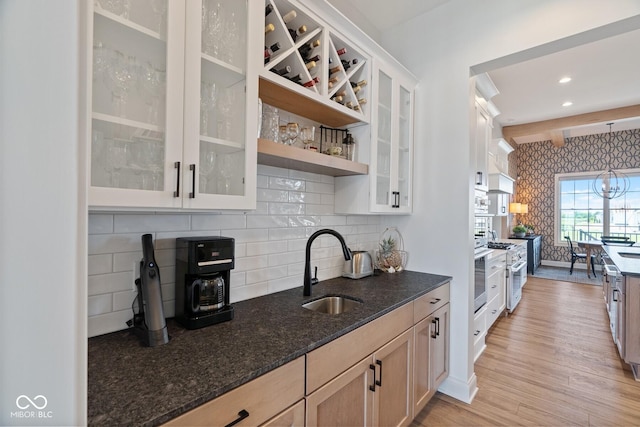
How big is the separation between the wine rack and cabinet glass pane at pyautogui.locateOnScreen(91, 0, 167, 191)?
45cm

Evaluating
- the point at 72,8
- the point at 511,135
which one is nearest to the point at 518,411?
the point at 72,8

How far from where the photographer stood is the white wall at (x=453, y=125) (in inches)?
81.3

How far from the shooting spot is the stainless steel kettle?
219cm

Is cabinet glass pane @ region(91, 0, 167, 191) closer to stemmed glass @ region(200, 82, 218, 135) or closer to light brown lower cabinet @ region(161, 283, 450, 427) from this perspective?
stemmed glass @ region(200, 82, 218, 135)

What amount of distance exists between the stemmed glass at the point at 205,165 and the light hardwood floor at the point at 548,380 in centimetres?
200

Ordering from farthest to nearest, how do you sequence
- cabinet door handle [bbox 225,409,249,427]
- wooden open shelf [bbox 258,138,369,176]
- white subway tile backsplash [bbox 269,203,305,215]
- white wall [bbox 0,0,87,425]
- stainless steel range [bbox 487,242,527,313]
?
stainless steel range [bbox 487,242,527,313] < white subway tile backsplash [bbox 269,203,305,215] < wooden open shelf [bbox 258,138,369,176] < cabinet door handle [bbox 225,409,249,427] < white wall [bbox 0,0,87,425]

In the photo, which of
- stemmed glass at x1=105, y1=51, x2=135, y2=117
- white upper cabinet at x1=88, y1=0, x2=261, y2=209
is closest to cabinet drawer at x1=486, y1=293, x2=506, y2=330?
white upper cabinet at x1=88, y1=0, x2=261, y2=209

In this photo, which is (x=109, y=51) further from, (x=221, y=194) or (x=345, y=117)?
(x=345, y=117)

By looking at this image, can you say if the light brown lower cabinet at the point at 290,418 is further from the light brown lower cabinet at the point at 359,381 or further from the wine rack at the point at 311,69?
the wine rack at the point at 311,69

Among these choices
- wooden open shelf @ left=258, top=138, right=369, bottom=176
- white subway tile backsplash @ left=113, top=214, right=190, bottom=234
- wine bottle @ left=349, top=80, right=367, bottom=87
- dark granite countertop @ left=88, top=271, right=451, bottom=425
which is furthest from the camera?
wine bottle @ left=349, top=80, right=367, bottom=87

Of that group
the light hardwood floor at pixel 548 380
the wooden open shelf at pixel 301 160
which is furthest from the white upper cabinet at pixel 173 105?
the light hardwood floor at pixel 548 380

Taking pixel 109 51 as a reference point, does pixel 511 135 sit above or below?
above

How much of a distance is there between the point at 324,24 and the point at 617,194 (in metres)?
8.28

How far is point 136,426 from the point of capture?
0.68m
